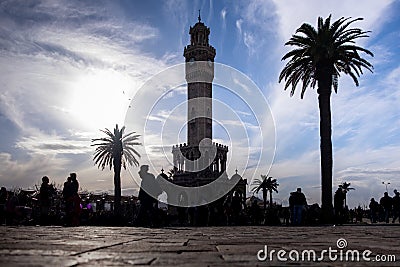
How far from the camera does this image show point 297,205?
62.6 ft

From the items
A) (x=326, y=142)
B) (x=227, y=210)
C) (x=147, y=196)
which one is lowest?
(x=227, y=210)

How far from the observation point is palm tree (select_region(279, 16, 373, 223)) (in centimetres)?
2425

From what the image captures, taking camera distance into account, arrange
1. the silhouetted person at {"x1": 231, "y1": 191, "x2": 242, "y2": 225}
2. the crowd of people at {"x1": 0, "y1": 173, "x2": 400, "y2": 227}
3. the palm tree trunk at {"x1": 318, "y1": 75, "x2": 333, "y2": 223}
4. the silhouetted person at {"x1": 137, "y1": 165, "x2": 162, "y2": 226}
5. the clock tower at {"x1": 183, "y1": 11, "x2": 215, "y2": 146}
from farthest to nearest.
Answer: the clock tower at {"x1": 183, "y1": 11, "x2": 215, "y2": 146} → the palm tree trunk at {"x1": 318, "y1": 75, "x2": 333, "y2": 223} → the silhouetted person at {"x1": 231, "y1": 191, "x2": 242, "y2": 225} → the crowd of people at {"x1": 0, "y1": 173, "x2": 400, "y2": 227} → the silhouetted person at {"x1": 137, "y1": 165, "x2": 162, "y2": 226}

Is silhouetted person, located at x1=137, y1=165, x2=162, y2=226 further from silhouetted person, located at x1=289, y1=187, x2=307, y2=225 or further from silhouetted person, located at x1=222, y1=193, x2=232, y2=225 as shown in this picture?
silhouetted person, located at x1=222, y1=193, x2=232, y2=225

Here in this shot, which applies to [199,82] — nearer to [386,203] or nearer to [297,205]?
[386,203]

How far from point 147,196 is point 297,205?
747 cm

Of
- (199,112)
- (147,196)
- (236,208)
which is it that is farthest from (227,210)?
(199,112)

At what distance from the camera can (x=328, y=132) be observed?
80.1 ft

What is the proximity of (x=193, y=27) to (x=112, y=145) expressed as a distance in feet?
93.7

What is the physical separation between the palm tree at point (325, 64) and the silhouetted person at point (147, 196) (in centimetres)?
1192

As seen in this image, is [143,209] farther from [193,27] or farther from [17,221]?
[193,27]

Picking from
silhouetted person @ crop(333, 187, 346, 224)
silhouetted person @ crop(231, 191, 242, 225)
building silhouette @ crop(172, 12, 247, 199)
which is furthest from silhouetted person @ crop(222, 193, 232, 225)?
building silhouette @ crop(172, 12, 247, 199)

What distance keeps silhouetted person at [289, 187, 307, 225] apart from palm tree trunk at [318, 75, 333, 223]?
4.76m

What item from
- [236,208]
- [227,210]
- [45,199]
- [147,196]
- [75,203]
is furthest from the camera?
[227,210]
